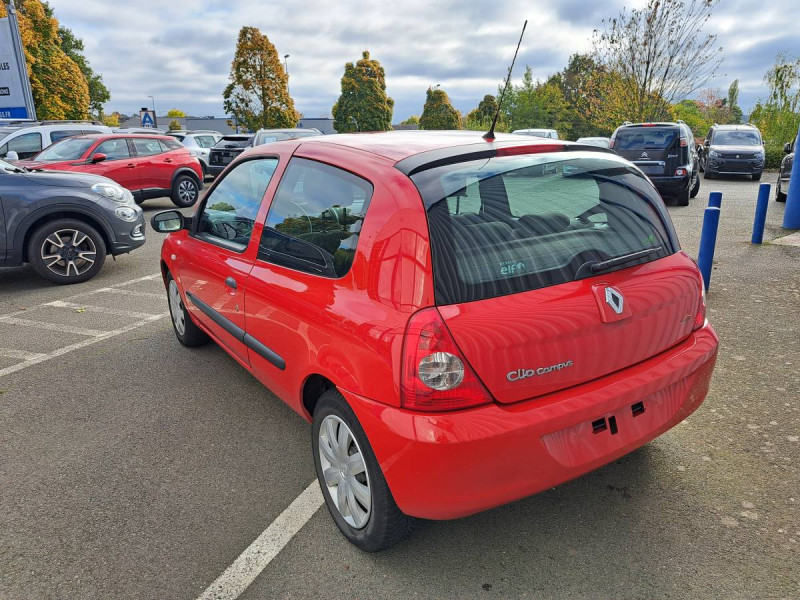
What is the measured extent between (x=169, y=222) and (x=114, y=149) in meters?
9.43

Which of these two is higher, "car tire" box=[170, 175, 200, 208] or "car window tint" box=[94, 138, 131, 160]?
"car window tint" box=[94, 138, 131, 160]

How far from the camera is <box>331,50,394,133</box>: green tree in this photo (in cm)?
4050

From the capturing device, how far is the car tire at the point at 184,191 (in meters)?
13.4

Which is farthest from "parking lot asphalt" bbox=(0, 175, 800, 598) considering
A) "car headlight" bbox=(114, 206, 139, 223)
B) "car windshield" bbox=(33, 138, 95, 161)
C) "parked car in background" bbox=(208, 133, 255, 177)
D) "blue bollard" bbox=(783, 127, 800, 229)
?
"parked car in background" bbox=(208, 133, 255, 177)

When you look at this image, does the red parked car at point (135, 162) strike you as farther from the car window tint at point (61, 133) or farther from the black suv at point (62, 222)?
the black suv at point (62, 222)

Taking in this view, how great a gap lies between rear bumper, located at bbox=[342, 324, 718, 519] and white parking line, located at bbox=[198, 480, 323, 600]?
0.70 metres

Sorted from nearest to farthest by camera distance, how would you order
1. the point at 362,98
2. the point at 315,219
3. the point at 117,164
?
1. the point at 315,219
2. the point at 117,164
3. the point at 362,98

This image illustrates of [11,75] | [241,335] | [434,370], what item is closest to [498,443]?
[434,370]

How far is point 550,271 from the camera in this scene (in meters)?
2.28

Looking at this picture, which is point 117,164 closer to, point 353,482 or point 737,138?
point 353,482

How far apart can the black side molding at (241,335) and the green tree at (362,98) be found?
37.9m

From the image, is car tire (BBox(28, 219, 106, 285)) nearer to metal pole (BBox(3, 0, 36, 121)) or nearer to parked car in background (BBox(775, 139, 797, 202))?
parked car in background (BBox(775, 139, 797, 202))

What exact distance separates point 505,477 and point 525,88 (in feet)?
152

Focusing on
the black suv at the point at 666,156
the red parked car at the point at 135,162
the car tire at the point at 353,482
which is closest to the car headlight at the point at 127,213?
the red parked car at the point at 135,162
